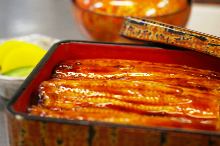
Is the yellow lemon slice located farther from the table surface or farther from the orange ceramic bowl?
the table surface

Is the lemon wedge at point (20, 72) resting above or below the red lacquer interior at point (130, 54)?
below

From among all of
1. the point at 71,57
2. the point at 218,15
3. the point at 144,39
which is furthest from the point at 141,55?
the point at 218,15

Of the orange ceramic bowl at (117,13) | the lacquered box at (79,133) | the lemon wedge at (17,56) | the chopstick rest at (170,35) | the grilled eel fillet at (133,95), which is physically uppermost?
the orange ceramic bowl at (117,13)

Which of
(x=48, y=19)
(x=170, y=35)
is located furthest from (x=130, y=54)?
(x=48, y=19)

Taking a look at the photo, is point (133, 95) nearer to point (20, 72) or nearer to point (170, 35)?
point (170, 35)

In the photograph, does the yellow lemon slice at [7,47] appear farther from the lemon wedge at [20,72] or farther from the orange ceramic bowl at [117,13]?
the orange ceramic bowl at [117,13]

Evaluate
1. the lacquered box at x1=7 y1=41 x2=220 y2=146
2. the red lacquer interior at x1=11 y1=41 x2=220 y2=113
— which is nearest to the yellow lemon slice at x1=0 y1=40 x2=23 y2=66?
the red lacquer interior at x1=11 y1=41 x2=220 y2=113

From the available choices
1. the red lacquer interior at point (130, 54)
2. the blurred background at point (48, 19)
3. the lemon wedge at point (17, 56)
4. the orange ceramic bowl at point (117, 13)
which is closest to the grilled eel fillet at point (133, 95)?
the red lacquer interior at point (130, 54)

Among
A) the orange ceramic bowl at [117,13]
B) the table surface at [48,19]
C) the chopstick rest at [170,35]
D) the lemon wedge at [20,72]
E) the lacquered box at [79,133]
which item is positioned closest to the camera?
the lacquered box at [79,133]

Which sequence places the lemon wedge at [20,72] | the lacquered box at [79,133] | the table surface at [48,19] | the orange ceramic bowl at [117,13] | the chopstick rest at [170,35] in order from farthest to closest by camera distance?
the table surface at [48,19]
the orange ceramic bowl at [117,13]
the lemon wedge at [20,72]
the chopstick rest at [170,35]
the lacquered box at [79,133]
